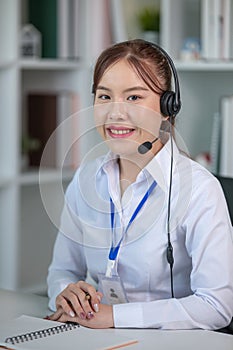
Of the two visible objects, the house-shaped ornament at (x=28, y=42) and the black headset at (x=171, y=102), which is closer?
the black headset at (x=171, y=102)

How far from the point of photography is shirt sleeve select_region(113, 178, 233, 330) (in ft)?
5.54

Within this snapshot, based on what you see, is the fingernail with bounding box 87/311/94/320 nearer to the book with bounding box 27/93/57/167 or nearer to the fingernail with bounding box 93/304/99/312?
the fingernail with bounding box 93/304/99/312

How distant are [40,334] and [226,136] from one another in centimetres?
163

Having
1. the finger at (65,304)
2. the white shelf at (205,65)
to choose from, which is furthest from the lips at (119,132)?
the white shelf at (205,65)

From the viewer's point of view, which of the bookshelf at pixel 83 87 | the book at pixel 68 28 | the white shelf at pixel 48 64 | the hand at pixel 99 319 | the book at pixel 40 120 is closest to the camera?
the hand at pixel 99 319

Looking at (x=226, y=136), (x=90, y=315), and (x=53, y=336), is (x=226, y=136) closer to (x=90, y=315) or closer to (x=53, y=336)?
(x=90, y=315)

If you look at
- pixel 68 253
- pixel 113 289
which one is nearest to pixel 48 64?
pixel 68 253

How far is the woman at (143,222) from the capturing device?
1.71 metres

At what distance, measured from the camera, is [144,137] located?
1771 millimetres

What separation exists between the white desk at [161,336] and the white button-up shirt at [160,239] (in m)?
0.04

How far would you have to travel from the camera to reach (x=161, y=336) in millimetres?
1606

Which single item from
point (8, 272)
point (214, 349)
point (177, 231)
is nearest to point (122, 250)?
point (177, 231)

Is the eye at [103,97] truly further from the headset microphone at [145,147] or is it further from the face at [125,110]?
the headset microphone at [145,147]

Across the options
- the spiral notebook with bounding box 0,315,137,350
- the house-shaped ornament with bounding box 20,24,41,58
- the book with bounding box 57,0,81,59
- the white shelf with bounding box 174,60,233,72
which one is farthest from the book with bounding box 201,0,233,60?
the spiral notebook with bounding box 0,315,137,350
